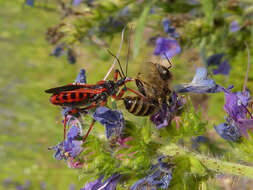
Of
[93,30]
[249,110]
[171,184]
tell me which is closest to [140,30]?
[93,30]

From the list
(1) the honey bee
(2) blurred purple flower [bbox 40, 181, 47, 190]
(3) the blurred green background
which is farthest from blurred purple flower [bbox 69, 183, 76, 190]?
(1) the honey bee

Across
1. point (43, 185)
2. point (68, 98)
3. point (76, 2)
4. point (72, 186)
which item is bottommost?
point (43, 185)

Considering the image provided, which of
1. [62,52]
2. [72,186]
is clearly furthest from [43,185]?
[62,52]

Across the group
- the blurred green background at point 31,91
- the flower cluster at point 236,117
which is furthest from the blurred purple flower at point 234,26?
the blurred green background at point 31,91

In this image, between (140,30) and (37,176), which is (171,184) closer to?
(140,30)

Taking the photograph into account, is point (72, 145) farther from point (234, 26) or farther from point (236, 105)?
point (234, 26)

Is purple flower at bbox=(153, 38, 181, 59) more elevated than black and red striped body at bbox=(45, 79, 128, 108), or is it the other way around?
purple flower at bbox=(153, 38, 181, 59)

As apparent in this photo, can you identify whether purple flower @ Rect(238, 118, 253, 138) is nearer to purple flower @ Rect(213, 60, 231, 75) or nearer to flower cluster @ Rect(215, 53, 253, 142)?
flower cluster @ Rect(215, 53, 253, 142)
